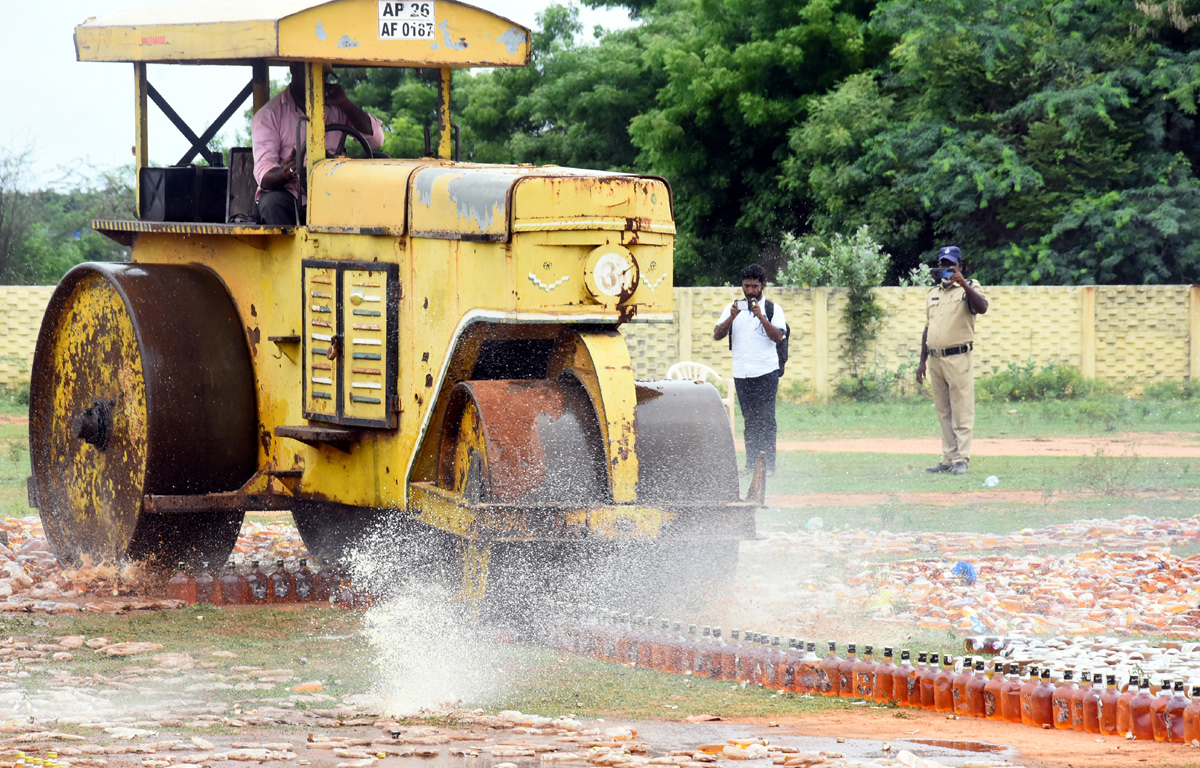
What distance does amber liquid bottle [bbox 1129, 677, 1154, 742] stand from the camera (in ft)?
18.9

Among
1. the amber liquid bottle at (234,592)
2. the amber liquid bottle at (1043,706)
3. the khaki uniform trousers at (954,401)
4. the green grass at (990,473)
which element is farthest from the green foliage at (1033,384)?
the amber liquid bottle at (1043,706)

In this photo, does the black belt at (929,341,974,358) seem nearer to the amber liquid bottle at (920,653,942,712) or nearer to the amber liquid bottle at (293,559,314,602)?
the amber liquid bottle at (293,559,314,602)

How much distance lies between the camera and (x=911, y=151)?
2686cm

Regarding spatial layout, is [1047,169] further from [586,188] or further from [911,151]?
[586,188]

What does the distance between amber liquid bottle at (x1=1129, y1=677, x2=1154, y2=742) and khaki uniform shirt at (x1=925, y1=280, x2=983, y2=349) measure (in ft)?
27.1

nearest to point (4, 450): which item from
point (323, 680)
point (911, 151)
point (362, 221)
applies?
point (362, 221)

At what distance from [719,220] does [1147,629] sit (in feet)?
84.7

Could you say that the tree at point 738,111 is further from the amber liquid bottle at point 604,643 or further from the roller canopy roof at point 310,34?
the amber liquid bottle at point 604,643

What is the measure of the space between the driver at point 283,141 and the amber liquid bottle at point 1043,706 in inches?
172

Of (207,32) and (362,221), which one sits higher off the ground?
(207,32)

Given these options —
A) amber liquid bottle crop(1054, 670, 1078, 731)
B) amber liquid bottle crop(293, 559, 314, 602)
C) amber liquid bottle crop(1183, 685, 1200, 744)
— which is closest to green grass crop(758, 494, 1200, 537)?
amber liquid bottle crop(293, 559, 314, 602)

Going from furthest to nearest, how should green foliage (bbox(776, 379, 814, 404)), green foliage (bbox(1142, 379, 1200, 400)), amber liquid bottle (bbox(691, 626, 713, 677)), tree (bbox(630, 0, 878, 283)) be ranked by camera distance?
tree (bbox(630, 0, 878, 283)) → green foliage (bbox(776, 379, 814, 404)) → green foliage (bbox(1142, 379, 1200, 400)) → amber liquid bottle (bbox(691, 626, 713, 677))

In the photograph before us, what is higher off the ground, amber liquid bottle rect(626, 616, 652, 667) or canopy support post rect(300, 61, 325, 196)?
canopy support post rect(300, 61, 325, 196)

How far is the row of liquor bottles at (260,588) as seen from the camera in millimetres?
8477
